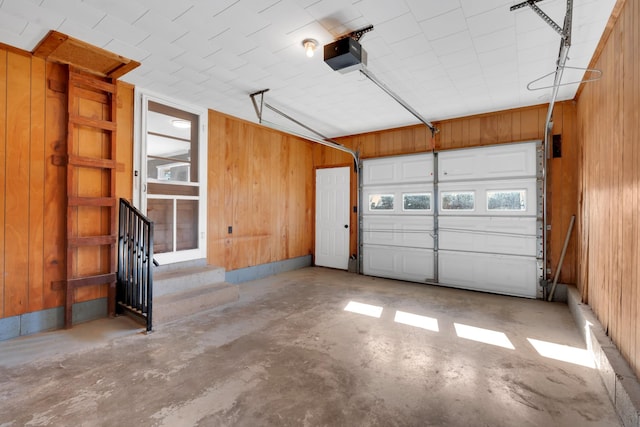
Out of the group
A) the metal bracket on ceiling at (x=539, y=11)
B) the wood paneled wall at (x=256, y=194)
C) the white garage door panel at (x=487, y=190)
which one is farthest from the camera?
the wood paneled wall at (x=256, y=194)

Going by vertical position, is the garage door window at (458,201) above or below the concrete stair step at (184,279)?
above

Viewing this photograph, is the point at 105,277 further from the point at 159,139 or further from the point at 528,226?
the point at 528,226

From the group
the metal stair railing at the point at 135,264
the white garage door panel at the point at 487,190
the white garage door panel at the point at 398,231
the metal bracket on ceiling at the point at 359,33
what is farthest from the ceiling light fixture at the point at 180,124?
the white garage door panel at the point at 487,190

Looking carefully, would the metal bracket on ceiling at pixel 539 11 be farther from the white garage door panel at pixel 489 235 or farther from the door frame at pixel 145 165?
the door frame at pixel 145 165

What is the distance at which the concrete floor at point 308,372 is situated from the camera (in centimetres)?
188

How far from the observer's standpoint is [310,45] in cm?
277

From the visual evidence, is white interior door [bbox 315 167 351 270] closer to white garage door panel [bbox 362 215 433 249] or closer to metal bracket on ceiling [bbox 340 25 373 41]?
white garage door panel [bbox 362 215 433 249]

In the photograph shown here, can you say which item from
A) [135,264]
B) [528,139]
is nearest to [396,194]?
[528,139]

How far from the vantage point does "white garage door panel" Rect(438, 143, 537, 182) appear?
453 centimetres

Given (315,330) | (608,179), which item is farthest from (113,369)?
(608,179)

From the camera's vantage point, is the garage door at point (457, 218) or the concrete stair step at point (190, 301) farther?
the garage door at point (457, 218)

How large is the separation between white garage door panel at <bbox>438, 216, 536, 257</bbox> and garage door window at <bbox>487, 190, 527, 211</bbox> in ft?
0.57

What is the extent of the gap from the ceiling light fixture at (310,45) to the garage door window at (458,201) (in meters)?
3.52

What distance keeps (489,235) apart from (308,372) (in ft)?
12.6
